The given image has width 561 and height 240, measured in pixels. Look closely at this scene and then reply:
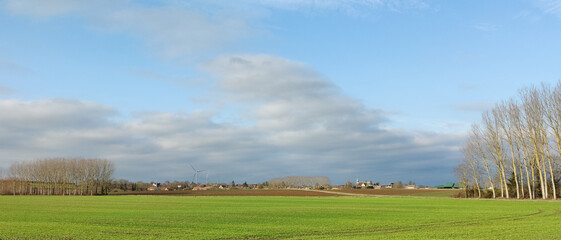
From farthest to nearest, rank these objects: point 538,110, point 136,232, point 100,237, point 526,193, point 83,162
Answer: point 83,162, point 526,193, point 538,110, point 136,232, point 100,237

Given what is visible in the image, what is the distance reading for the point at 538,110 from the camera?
255ft

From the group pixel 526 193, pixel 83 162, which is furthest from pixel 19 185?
pixel 526 193

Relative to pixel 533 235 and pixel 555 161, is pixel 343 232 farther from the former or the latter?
pixel 555 161

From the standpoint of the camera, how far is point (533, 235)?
22016mm

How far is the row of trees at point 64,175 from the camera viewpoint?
16659cm

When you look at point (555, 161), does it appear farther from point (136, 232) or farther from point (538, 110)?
point (136, 232)

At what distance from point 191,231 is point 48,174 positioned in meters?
171

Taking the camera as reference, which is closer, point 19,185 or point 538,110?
point 538,110

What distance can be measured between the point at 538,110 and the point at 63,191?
6057 inches

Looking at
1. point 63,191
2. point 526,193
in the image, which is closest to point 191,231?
point 526,193

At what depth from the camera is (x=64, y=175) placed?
172750 mm

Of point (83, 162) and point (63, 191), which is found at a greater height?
point (83, 162)

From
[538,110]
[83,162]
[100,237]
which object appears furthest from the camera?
[83,162]

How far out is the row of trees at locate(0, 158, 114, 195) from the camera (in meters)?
167
